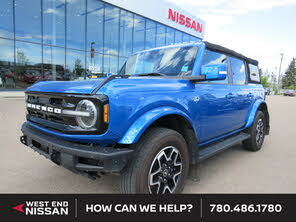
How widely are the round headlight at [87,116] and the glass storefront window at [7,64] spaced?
15.4 metres

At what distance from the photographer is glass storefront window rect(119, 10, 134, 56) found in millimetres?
17984

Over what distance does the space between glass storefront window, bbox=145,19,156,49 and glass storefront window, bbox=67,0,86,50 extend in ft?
22.1

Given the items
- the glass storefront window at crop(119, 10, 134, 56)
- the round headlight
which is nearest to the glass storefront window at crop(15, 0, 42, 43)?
the glass storefront window at crop(119, 10, 134, 56)

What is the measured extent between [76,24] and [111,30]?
124 inches

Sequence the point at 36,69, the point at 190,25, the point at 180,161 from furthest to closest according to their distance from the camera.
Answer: the point at 190,25, the point at 36,69, the point at 180,161

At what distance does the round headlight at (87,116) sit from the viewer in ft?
5.57

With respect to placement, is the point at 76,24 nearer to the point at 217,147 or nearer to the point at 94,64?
the point at 94,64

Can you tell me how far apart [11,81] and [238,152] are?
51.9 feet

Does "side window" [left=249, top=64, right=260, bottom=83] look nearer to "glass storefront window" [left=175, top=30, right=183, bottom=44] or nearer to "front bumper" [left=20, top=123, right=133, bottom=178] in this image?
"front bumper" [left=20, top=123, right=133, bottom=178]

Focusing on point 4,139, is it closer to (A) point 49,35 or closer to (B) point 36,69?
(B) point 36,69

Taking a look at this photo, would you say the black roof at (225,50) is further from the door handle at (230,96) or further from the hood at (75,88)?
the hood at (75,88)

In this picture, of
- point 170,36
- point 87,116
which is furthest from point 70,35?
point 87,116

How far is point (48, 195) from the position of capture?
232 centimetres

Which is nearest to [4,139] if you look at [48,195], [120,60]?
[48,195]
